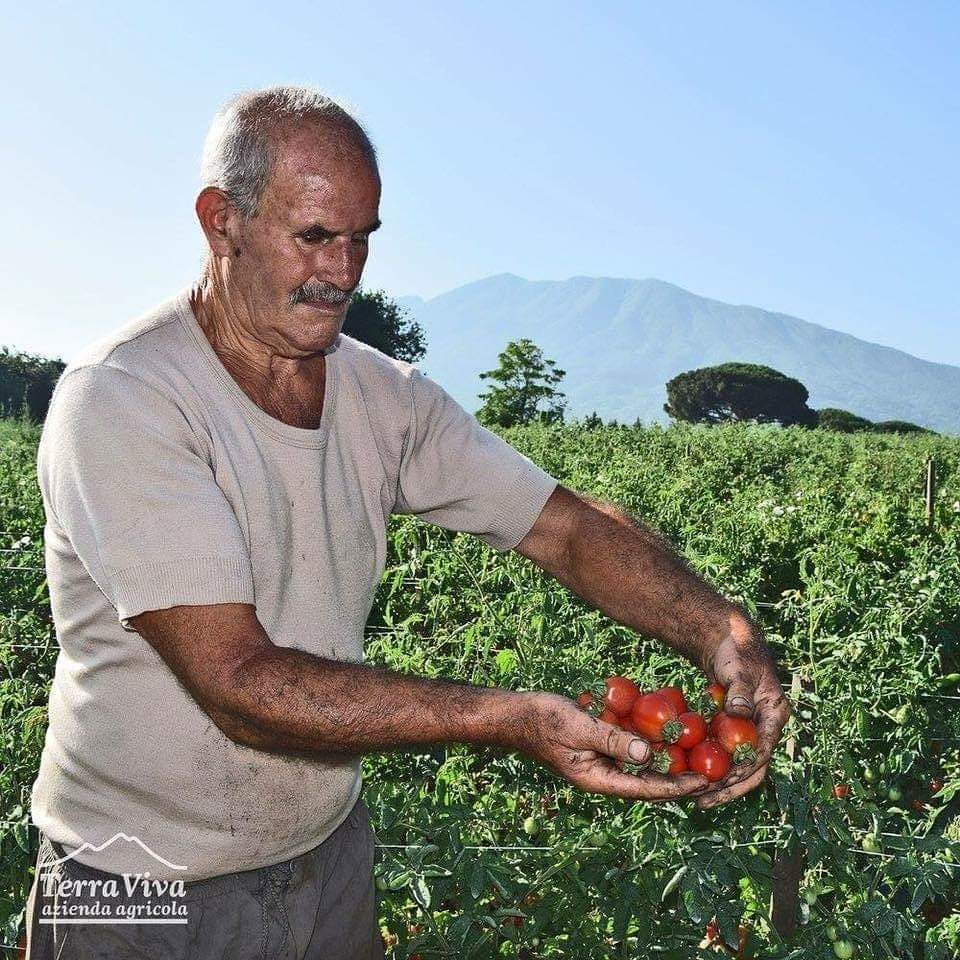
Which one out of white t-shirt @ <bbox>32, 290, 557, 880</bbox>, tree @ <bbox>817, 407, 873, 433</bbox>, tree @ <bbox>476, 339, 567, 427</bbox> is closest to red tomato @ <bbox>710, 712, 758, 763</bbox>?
white t-shirt @ <bbox>32, 290, 557, 880</bbox>

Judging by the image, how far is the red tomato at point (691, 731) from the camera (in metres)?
1.89

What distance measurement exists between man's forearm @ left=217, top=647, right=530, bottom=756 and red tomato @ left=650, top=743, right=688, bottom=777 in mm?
348

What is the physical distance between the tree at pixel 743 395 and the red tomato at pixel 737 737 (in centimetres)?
8171

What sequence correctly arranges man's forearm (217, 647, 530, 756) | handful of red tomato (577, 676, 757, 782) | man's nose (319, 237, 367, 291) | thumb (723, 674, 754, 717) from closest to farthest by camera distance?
man's forearm (217, 647, 530, 756) → man's nose (319, 237, 367, 291) → handful of red tomato (577, 676, 757, 782) → thumb (723, 674, 754, 717)

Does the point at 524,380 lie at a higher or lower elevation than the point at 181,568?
higher

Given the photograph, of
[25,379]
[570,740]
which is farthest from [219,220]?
[25,379]

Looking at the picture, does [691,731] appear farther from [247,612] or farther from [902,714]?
[902,714]

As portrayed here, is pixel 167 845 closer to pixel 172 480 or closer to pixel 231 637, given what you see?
pixel 231 637

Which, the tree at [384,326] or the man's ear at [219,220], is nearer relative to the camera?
the man's ear at [219,220]

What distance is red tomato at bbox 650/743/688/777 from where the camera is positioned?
5.78 ft

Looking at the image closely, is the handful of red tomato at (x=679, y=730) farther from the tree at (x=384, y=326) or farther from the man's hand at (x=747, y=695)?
the tree at (x=384, y=326)

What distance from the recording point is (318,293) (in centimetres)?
174

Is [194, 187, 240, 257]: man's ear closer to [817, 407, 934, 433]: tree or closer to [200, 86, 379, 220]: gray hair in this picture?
[200, 86, 379, 220]: gray hair
